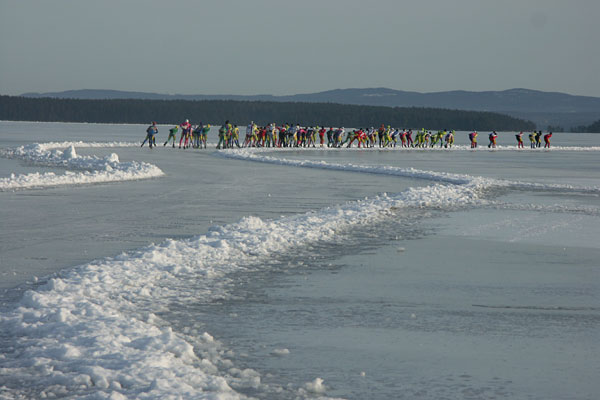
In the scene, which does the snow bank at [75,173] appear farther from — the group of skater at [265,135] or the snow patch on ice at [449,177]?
the group of skater at [265,135]

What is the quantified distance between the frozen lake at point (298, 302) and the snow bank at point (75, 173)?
15.2 ft

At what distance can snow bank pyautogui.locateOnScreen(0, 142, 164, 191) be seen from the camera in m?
20.7

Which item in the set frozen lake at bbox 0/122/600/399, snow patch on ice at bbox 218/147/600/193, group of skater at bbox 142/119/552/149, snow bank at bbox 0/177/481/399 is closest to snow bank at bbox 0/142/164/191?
frozen lake at bbox 0/122/600/399

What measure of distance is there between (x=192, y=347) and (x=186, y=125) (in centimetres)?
4421

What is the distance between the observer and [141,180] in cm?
2336

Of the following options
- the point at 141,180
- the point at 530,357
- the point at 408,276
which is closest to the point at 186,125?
the point at 141,180

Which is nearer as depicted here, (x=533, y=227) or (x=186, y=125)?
(x=533, y=227)

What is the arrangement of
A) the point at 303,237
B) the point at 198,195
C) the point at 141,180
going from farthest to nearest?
the point at 141,180, the point at 198,195, the point at 303,237

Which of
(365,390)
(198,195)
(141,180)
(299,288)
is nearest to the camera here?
(365,390)

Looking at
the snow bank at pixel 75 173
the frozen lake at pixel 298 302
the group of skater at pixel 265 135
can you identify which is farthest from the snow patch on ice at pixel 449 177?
the group of skater at pixel 265 135

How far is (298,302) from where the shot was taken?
7.48 metres

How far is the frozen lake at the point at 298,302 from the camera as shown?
5148mm

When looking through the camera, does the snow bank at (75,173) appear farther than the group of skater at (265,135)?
No

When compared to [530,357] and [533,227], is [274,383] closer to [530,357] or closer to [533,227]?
[530,357]
